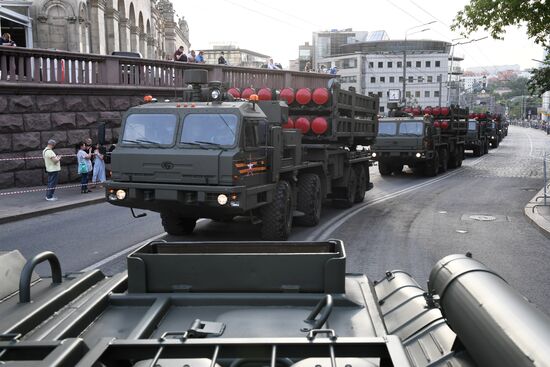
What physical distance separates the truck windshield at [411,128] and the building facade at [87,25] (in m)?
13.7

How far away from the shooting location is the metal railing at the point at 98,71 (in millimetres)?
16297

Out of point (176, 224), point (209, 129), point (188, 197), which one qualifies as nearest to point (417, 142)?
point (176, 224)

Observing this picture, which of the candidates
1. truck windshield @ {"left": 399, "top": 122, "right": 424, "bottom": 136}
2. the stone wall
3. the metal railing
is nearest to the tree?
truck windshield @ {"left": 399, "top": 122, "right": 424, "bottom": 136}

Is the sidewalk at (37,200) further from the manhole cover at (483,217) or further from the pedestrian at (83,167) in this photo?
the manhole cover at (483,217)

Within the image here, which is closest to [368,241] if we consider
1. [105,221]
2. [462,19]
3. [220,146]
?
[220,146]

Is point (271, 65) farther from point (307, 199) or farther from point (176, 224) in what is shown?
point (176, 224)

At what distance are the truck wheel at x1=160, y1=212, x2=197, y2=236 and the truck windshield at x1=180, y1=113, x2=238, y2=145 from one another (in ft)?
5.94

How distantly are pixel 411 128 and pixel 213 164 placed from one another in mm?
15723

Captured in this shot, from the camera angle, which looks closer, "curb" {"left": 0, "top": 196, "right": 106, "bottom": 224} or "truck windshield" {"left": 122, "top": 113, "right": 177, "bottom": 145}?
"truck windshield" {"left": 122, "top": 113, "right": 177, "bottom": 145}

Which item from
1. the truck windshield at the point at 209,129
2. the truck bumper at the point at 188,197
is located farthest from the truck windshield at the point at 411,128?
the truck windshield at the point at 209,129

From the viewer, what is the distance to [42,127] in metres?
16.9

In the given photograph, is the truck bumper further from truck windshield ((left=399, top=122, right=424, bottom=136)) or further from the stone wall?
truck windshield ((left=399, top=122, right=424, bottom=136))

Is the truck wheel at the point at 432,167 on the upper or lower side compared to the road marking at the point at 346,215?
upper

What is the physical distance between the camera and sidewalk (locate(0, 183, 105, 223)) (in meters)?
12.8
